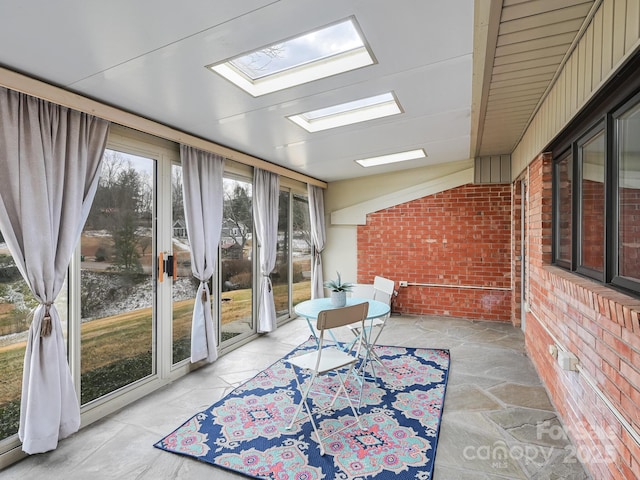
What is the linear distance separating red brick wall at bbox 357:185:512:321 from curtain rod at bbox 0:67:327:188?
335 centimetres

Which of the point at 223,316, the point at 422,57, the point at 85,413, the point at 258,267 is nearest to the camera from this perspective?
the point at 422,57

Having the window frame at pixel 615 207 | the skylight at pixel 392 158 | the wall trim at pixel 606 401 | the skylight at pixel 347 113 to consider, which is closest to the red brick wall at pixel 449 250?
the skylight at pixel 392 158

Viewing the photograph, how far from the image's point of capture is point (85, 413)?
9.06 ft

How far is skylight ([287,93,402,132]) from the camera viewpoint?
11.1 ft

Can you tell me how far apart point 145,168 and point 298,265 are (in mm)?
3530

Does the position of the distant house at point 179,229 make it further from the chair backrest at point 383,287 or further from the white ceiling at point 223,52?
the chair backrest at point 383,287

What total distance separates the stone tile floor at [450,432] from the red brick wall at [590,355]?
0.17m

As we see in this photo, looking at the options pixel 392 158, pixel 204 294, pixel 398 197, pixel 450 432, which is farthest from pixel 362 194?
pixel 450 432

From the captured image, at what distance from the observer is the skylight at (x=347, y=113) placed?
3387 mm

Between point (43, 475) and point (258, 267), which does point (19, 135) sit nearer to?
point (43, 475)

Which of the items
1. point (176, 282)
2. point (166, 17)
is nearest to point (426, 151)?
point (176, 282)

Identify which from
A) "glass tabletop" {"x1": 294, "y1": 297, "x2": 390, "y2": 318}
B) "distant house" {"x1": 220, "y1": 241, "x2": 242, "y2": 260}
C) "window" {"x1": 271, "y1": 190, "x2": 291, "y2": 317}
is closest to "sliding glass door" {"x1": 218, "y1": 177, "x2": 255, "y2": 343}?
"distant house" {"x1": 220, "y1": 241, "x2": 242, "y2": 260}

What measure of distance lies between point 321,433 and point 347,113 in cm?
293

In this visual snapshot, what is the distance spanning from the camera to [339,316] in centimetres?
272
